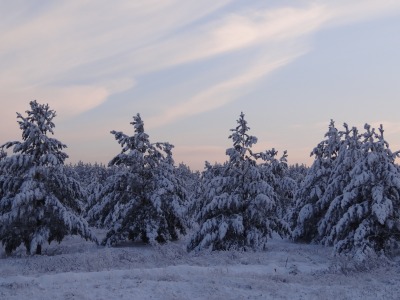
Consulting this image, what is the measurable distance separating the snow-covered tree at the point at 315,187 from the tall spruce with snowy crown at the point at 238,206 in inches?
211

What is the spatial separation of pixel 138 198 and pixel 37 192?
7.29 meters

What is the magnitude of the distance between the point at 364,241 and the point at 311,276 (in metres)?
4.88

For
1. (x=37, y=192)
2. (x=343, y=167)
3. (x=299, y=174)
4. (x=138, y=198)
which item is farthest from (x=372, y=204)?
(x=299, y=174)

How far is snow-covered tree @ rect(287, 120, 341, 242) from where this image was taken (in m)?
25.1

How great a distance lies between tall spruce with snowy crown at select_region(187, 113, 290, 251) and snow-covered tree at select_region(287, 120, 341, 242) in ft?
17.6

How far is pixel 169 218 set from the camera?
83.3 ft

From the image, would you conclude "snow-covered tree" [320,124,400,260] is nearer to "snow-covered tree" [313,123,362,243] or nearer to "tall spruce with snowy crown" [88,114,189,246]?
"snow-covered tree" [313,123,362,243]

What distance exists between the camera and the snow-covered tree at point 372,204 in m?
15.9

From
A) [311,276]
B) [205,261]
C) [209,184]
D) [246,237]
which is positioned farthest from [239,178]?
[311,276]

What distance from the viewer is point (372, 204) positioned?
53.2 feet

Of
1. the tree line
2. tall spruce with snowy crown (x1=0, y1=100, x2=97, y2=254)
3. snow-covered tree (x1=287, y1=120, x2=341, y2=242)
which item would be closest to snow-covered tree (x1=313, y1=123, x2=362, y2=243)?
the tree line

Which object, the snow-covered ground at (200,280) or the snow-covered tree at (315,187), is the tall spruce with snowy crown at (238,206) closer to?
the snow-covered ground at (200,280)

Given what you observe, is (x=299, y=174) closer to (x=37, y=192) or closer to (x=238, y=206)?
(x=238, y=206)

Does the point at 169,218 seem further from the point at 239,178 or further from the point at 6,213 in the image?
the point at 6,213
